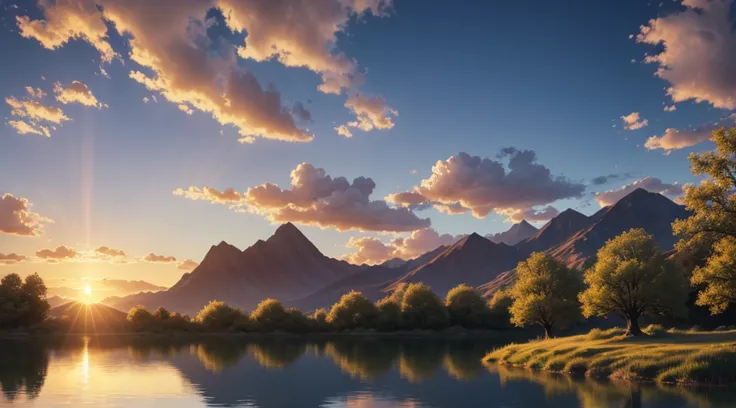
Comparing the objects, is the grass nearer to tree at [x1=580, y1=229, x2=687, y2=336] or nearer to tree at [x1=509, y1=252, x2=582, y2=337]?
tree at [x1=580, y1=229, x2=687, y2=336]

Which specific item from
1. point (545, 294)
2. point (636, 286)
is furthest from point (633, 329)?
point (545, 294)

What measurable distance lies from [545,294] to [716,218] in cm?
4791

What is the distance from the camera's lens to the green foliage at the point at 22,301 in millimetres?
182750

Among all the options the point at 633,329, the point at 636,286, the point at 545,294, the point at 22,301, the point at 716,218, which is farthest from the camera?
the point at 22,301

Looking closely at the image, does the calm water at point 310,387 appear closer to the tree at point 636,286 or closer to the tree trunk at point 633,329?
the tree trunk at point 633,329

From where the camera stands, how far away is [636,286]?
84.2m

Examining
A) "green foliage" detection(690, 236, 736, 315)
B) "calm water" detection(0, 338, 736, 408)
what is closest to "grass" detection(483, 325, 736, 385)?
"calm water" detection(0, 338, 736, 408)

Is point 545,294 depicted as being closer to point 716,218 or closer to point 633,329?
point 633,329

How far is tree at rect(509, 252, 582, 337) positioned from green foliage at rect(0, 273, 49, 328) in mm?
169446

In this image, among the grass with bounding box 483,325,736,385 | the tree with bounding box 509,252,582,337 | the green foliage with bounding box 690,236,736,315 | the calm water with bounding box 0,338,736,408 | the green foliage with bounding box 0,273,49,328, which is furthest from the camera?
the green foliage with bounding box 0,273,49,328

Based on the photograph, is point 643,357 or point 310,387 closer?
point 643,357

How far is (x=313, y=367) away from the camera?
91.3 metres

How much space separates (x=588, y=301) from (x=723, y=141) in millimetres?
34582

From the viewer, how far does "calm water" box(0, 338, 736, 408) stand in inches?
2045
